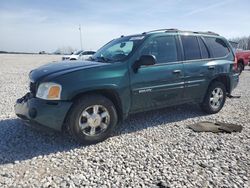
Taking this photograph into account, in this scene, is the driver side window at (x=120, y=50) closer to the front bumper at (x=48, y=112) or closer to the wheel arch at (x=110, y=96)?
the wheel arch at (x=110, y=96)

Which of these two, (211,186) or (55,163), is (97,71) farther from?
(211,186)

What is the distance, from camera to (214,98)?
6.41m

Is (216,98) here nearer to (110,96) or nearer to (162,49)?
(162,49)

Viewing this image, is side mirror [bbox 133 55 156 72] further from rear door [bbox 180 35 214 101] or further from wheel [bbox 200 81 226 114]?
wheel [bbox 200 81 226 114]

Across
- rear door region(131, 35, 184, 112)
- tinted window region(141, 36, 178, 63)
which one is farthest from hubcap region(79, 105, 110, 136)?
tinted window region(141, 36, 178, 63)

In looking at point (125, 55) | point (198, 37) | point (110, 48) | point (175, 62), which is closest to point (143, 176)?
point (125, 55)

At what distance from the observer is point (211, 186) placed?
3.22 metres

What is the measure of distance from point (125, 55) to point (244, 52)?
14753 millimetres

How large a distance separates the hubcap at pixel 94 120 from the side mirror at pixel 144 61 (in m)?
0.95

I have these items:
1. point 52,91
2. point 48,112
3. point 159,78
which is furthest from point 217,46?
point 48,112

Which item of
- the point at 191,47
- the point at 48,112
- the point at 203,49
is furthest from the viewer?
the point at 203,49

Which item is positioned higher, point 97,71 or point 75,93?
point 97,71

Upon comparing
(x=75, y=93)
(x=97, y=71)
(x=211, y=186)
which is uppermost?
(x=97, y=71)

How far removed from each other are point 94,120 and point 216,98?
11.0 ft
